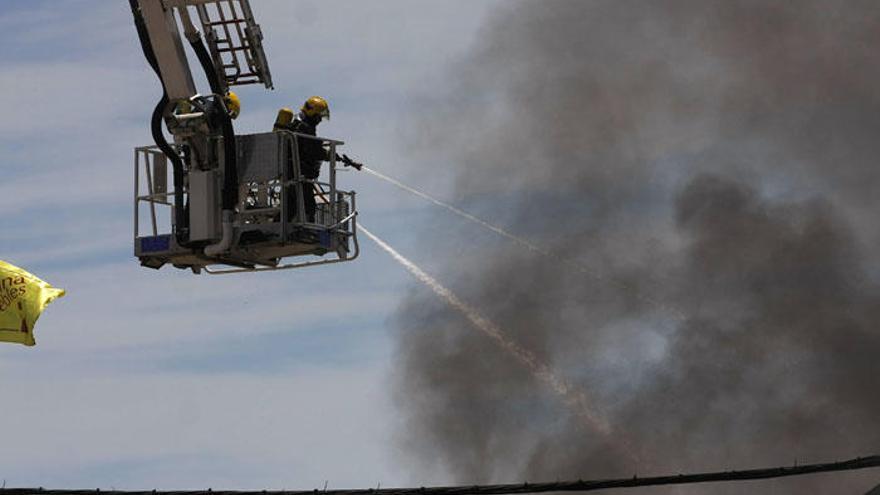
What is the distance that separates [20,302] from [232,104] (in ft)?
15.2

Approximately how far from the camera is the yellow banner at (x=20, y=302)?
28.8 m

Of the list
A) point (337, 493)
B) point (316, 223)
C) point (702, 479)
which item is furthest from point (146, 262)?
point (702, 479)

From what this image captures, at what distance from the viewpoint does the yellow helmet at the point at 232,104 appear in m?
28.1

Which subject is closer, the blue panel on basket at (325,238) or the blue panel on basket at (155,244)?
the blue panel on basket at (325,238)

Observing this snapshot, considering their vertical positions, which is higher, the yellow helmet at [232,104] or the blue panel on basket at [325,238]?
the yellow helmet at [232,104]

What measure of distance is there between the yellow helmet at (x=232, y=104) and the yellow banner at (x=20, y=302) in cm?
387

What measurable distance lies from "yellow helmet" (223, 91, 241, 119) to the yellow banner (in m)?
3.87

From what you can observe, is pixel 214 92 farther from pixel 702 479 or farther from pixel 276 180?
pixel 702 479

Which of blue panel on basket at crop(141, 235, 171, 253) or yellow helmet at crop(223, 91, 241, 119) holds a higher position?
yellow helmet at crop(223, 91, 241, 119)

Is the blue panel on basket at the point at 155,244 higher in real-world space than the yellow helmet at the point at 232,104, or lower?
lower

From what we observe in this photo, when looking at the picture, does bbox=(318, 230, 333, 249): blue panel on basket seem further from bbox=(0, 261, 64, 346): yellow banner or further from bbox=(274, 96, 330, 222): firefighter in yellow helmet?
bbox=(0, 261, 64, 346): yellow banner

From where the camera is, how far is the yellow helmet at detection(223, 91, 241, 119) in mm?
28094

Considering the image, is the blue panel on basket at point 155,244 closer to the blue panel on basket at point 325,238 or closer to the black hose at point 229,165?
the black hose at point 229,165

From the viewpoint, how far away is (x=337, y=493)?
854 inches
